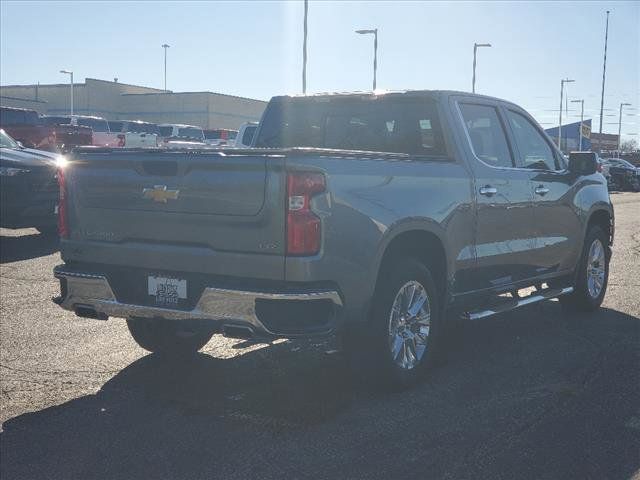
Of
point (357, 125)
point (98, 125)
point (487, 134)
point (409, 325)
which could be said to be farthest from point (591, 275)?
point (98, 125)

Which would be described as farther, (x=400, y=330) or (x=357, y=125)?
(x=357, y=125)

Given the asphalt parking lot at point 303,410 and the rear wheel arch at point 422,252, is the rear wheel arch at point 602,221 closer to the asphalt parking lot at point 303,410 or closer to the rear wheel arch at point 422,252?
the asphalt parking lot at point 303,410

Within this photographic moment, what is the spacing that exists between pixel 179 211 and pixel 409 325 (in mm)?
Result: 1670

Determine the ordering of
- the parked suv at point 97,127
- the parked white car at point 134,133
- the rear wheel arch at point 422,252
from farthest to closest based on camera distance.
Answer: the parked suv at point 97,127 < the parked white car at point 134,133 < the rear wheel arch at point 422,252

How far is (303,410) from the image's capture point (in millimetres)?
4945

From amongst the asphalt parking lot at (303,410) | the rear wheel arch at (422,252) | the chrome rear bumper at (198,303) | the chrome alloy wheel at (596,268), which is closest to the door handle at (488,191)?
the rear wheel arch at (422,252)

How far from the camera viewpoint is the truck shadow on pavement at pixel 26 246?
11.2 metres

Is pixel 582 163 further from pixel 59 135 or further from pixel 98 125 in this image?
pixel 98 125

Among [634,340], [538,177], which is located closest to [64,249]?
[538,177]

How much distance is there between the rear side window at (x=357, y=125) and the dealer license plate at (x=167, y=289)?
7.10 ft

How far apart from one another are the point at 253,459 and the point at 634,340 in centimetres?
408

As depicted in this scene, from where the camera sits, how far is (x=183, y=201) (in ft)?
16.1

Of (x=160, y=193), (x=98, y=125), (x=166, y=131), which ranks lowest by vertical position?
(x=160, y=193)

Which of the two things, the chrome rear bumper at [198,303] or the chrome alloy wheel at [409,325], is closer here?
the chrome rear bumper at [198,303]
